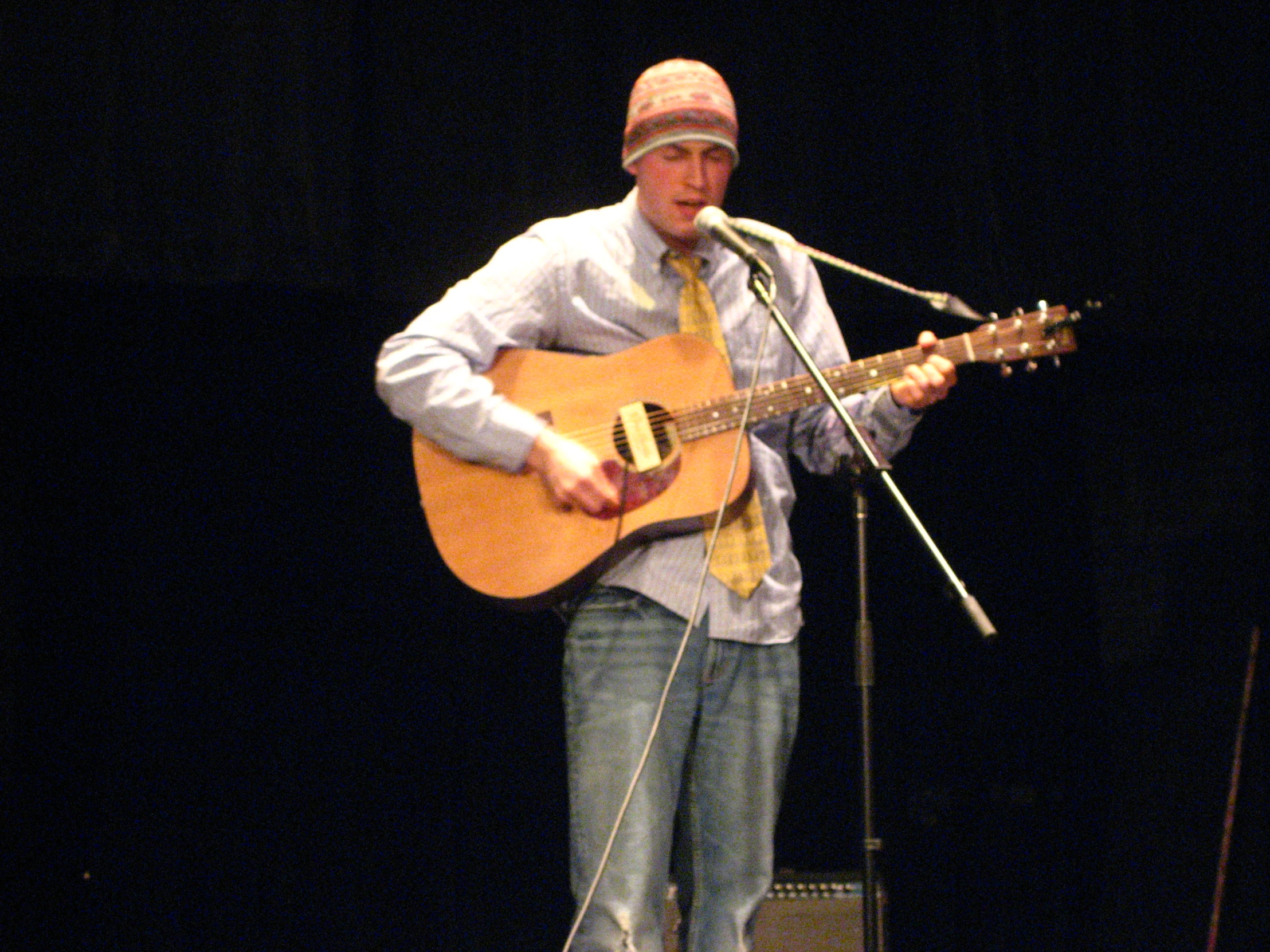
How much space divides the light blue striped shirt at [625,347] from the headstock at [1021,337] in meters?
0.17

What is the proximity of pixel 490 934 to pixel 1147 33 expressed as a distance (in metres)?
2.99

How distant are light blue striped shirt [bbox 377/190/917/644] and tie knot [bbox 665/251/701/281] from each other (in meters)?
0.01

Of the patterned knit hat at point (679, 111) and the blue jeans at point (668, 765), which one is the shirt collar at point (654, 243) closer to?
the patterned knit hat at point (679, 111)

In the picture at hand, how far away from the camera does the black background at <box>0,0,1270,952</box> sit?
9.96 feet

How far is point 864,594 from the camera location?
2205 mm

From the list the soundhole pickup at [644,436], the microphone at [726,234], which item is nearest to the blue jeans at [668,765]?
the soundhole pickup at [644,436]

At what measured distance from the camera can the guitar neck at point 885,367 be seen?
2250 mm

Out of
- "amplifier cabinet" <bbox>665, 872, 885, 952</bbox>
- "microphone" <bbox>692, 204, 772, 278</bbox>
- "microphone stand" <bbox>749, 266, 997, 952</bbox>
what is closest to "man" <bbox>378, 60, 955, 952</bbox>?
"microphone stand" <bbox>749, 266, 997, 952</bbox>

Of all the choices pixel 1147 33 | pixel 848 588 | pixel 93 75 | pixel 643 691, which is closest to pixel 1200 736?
pixel 848 588

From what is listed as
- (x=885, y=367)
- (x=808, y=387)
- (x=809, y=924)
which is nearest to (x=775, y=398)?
(x=808, y=387)

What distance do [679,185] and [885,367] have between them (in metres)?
0.49

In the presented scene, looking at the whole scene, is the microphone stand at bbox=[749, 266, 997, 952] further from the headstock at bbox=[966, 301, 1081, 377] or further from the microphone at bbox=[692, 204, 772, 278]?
the headstock at bbox=[966, 301, 1081, 377]

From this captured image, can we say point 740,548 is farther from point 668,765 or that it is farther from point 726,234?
point 726,234

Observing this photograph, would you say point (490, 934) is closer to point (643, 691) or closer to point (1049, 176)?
point (643, 691)
